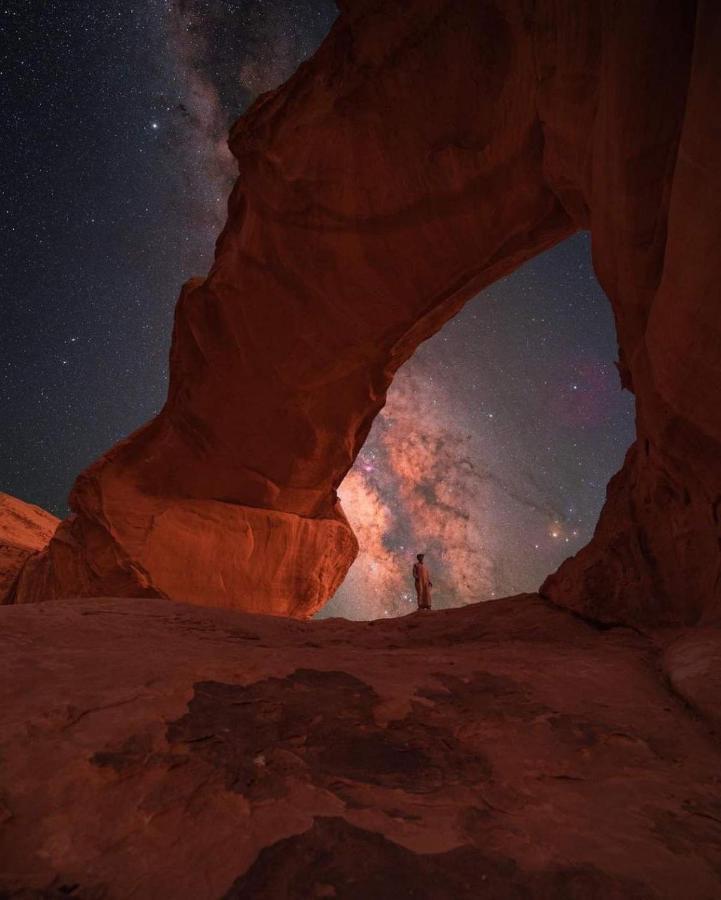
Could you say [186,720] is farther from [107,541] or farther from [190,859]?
[107,541]

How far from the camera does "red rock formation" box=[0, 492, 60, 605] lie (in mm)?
10414

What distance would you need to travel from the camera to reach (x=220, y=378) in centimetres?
766

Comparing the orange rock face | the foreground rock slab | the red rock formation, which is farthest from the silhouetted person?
the foreground rock slab

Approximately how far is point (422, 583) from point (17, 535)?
10494mm

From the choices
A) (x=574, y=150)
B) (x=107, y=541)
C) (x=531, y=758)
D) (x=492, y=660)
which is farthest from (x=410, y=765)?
(x=107, y=541)

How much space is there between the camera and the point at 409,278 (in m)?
6.26

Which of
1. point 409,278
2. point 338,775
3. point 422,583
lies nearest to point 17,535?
point 422,583

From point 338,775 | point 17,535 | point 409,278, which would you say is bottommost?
point 338,775

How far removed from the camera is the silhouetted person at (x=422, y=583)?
11766 mm

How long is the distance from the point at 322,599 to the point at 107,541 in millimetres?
3869

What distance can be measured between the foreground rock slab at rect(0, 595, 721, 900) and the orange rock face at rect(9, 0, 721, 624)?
5.02 feet

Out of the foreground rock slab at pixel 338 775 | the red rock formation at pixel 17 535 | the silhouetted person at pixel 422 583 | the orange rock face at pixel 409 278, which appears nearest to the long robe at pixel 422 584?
the silhouetted person at pixel 422 583

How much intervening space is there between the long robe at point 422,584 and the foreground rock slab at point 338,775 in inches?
366

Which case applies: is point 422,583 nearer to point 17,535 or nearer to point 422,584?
point 422,584
